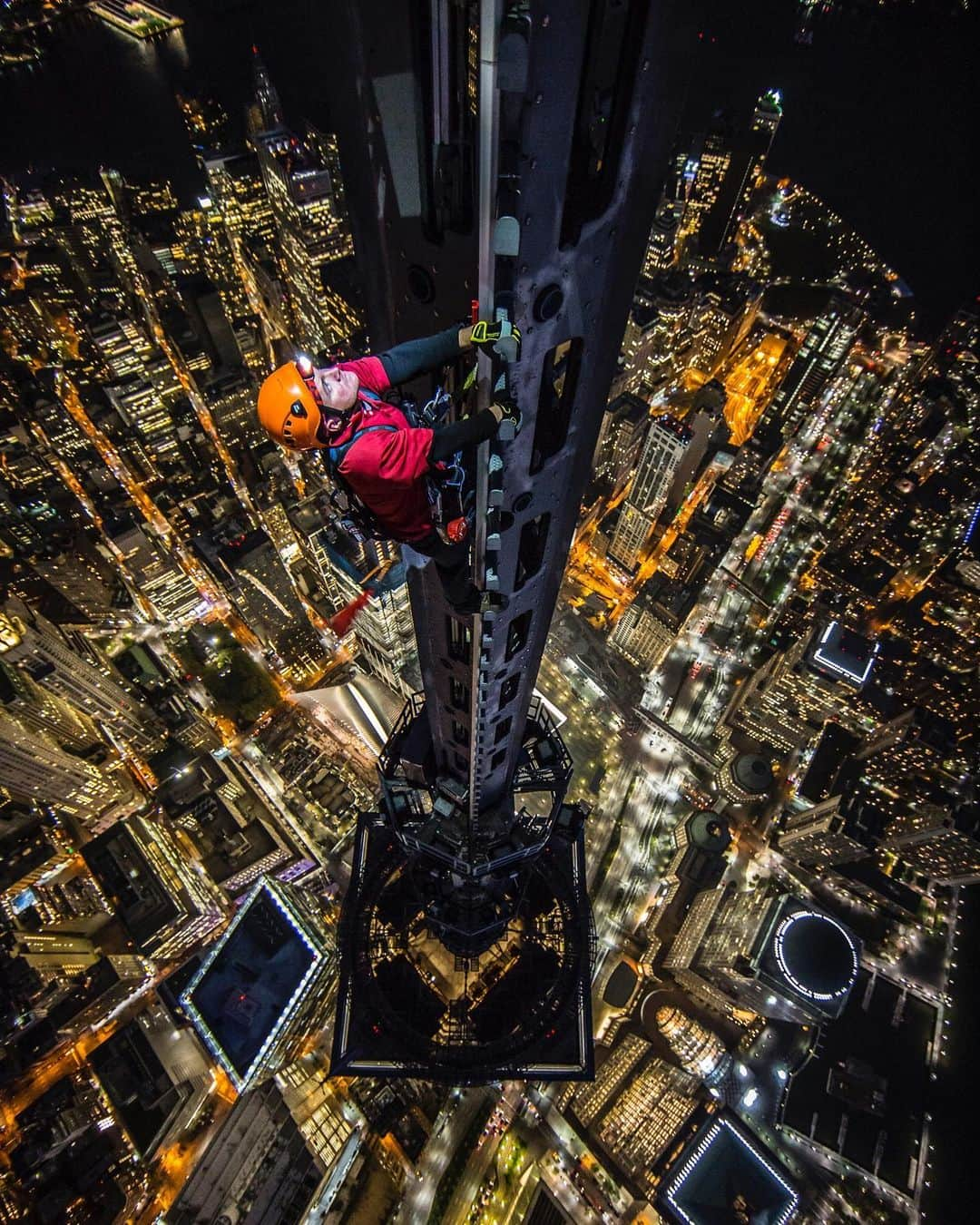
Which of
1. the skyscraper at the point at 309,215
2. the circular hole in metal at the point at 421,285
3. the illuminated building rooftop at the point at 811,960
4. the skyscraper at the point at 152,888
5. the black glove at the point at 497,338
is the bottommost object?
the skyscraper at the point at 152,888

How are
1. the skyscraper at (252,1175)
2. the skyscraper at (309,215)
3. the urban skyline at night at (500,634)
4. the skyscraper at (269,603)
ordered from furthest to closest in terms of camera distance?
the skyscraper at (309,215)
the skyscraper at (269,603)
the skyscraper at (252,1175)
the urban skyline at night at (500,634)

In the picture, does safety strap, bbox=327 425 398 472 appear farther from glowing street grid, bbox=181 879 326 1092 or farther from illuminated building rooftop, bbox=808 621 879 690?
illuminated building rooftop, bbox=808 621 879 690

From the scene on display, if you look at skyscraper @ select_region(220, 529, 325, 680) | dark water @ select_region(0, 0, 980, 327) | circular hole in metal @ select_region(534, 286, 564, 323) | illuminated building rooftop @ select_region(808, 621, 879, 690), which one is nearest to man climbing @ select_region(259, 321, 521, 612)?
circular hole in metal @ select_region(534, 286, 564, 323)

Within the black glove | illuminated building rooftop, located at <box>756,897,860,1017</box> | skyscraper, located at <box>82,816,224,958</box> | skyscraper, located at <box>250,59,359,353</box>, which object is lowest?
skyscraper, located at <box>82,816,224,958</box>

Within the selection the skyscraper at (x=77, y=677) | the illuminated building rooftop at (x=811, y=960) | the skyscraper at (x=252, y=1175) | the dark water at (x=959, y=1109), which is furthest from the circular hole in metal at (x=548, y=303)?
the dark water at (x=959, y=1109)

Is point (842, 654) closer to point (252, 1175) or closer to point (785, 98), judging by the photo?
point (252, 1175)

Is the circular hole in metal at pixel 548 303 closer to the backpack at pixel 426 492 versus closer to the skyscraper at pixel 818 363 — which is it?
the backpack at pixel 426 492

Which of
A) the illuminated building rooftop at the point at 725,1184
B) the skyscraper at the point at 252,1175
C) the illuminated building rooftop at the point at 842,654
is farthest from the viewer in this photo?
the illuminated building rooftop at the point at 842,654
